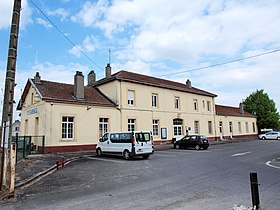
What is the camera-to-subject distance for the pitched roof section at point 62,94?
2017cm

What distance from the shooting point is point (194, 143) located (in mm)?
23281

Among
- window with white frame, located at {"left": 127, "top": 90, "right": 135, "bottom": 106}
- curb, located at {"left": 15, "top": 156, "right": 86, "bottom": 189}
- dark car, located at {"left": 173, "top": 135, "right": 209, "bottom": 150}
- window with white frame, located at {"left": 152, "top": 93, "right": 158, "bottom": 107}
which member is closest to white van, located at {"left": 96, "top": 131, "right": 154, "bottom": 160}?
curb, located at {"left": 15, "top": 156, "right": 86, "bottom": 189}

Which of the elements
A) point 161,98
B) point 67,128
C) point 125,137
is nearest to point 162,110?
point 161,98

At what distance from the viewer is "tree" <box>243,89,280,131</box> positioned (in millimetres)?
54281

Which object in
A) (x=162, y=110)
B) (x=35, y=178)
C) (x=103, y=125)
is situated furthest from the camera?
(x=162, y=110)

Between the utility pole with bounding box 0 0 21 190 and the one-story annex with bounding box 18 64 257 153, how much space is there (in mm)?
11426

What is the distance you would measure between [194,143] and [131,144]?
32.0 feet

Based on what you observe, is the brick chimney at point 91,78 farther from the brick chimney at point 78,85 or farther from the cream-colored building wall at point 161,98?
the brick chimney at point 78,85

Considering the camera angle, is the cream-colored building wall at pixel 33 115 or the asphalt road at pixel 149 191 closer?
the asphalt road at pixel 149 191

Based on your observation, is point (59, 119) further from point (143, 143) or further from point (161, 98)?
point (161, 98)

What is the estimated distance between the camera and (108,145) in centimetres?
1738

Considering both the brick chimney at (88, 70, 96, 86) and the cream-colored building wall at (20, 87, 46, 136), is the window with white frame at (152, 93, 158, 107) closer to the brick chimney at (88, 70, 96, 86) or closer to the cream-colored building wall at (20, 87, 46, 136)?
the brick chimney at (88, 70, 96, 86)

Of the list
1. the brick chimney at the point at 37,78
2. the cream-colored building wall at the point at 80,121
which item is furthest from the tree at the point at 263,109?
the brick chimney at the point at 37,78

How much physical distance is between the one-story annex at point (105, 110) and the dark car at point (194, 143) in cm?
381
